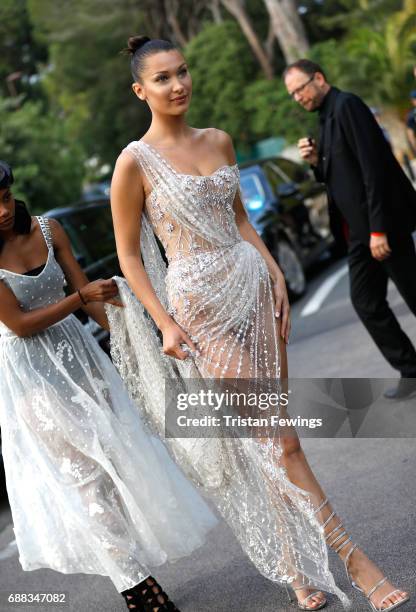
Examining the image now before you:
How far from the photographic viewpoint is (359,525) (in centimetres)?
483

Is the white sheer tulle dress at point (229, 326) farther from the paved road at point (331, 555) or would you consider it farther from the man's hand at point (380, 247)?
the man's hand at point (380, 247)

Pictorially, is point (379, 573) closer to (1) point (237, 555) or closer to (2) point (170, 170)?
(1) point (237, 555)

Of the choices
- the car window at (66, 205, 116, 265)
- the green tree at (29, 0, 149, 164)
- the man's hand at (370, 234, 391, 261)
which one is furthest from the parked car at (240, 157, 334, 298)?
the green tree at (29, 0, 149, 164)

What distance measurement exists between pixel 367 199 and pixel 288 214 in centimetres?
659

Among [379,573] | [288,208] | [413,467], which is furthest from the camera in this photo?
[288,208]

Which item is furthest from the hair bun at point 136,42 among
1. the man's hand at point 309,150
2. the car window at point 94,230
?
the car window at point 94,230

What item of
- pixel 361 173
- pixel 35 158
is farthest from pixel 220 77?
pixel 361 173

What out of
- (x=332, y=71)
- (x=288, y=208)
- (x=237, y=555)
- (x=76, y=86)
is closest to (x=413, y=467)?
(x=237, y=555)

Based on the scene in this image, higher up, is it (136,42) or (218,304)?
(136,42)

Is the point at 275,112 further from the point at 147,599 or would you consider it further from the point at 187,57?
the point at 147,599

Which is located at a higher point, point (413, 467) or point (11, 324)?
point (11, 324)

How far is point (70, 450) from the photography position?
430 centimetres

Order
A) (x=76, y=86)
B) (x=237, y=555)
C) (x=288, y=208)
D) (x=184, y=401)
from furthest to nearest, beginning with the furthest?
(x=76, y=86)
(x=288, y=208)
(x=237, y=555)
(x=184, y=401)

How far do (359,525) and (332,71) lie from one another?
1004 inches
